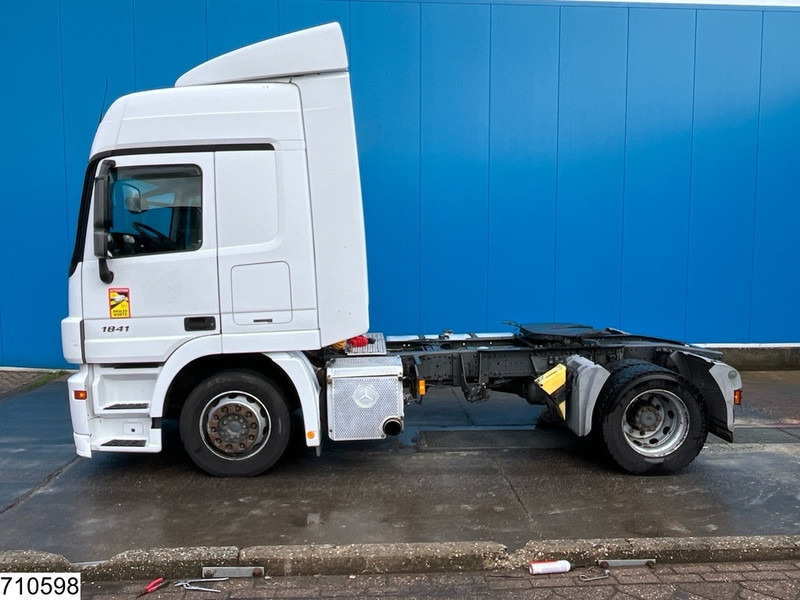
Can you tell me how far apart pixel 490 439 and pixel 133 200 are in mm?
3910

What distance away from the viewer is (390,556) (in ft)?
11.3

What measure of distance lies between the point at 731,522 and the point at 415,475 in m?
2.32

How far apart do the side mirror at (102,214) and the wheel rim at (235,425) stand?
1.32 meters

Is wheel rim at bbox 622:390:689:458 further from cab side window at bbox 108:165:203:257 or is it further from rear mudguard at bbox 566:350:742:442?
cab side window at bbox 108:165:203:257

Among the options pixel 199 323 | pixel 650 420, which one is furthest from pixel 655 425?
pixel 199 323

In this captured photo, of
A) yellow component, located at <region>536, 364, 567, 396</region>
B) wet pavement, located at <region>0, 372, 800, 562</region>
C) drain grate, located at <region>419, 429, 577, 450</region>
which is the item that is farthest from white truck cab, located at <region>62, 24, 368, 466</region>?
yellow component, located at <region>536, 364, 567, 396</region>

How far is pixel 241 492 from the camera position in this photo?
4520 mm

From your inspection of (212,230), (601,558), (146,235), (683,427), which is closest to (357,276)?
(212,230)

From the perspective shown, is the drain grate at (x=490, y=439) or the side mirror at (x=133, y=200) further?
the drain grate at (x=490, y=439)

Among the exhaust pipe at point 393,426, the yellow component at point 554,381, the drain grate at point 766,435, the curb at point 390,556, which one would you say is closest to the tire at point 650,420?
the yellow component at point 554,381

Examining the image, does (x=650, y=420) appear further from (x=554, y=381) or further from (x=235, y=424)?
(x=235, y=424)

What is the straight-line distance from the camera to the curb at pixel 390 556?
339 centimetres

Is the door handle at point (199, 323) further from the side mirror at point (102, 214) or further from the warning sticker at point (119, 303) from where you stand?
the side mirror at point (102, 214)

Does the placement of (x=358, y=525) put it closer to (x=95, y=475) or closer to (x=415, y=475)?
(x=415, y=475)
